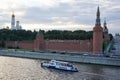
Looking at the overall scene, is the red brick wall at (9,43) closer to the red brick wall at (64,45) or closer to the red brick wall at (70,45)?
the red brick wall at (64,45)

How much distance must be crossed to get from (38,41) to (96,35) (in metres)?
15.7

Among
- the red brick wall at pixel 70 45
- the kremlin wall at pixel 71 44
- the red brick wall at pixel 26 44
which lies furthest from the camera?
the red brick wall at pixel 26 44

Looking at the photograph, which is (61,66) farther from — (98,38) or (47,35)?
(47,35)

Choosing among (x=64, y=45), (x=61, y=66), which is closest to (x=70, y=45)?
(x=64, y=45)

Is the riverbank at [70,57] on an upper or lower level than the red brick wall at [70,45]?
lower

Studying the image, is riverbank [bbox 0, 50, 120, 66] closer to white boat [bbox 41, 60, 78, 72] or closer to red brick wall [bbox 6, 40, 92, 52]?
white boat [bbox 41, 60, 78, 72]

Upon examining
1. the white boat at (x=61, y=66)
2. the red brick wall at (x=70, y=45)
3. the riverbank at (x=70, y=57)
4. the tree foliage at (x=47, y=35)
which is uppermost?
the tree foliage at (x=47, y=35)

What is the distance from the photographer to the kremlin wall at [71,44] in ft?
179

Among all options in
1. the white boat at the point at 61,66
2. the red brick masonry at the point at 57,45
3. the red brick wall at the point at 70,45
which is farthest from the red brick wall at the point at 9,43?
the white boat at the point at 61,66

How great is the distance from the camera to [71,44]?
62.4 meters

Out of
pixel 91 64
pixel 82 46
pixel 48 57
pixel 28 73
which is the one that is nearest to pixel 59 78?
pixel 28 73

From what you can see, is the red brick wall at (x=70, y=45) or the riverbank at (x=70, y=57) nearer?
the riverbank at (x=70, y=57)

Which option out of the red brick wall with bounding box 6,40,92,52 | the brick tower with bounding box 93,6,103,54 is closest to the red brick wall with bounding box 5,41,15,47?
the red brick wall with bounding box 6,40,92,52

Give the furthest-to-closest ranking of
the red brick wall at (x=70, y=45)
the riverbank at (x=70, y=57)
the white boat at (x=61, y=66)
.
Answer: the red brick wall at (x=70, y=45)
the riverbank at (x=70, y=57)
the white boat at (x=61, y=66)
